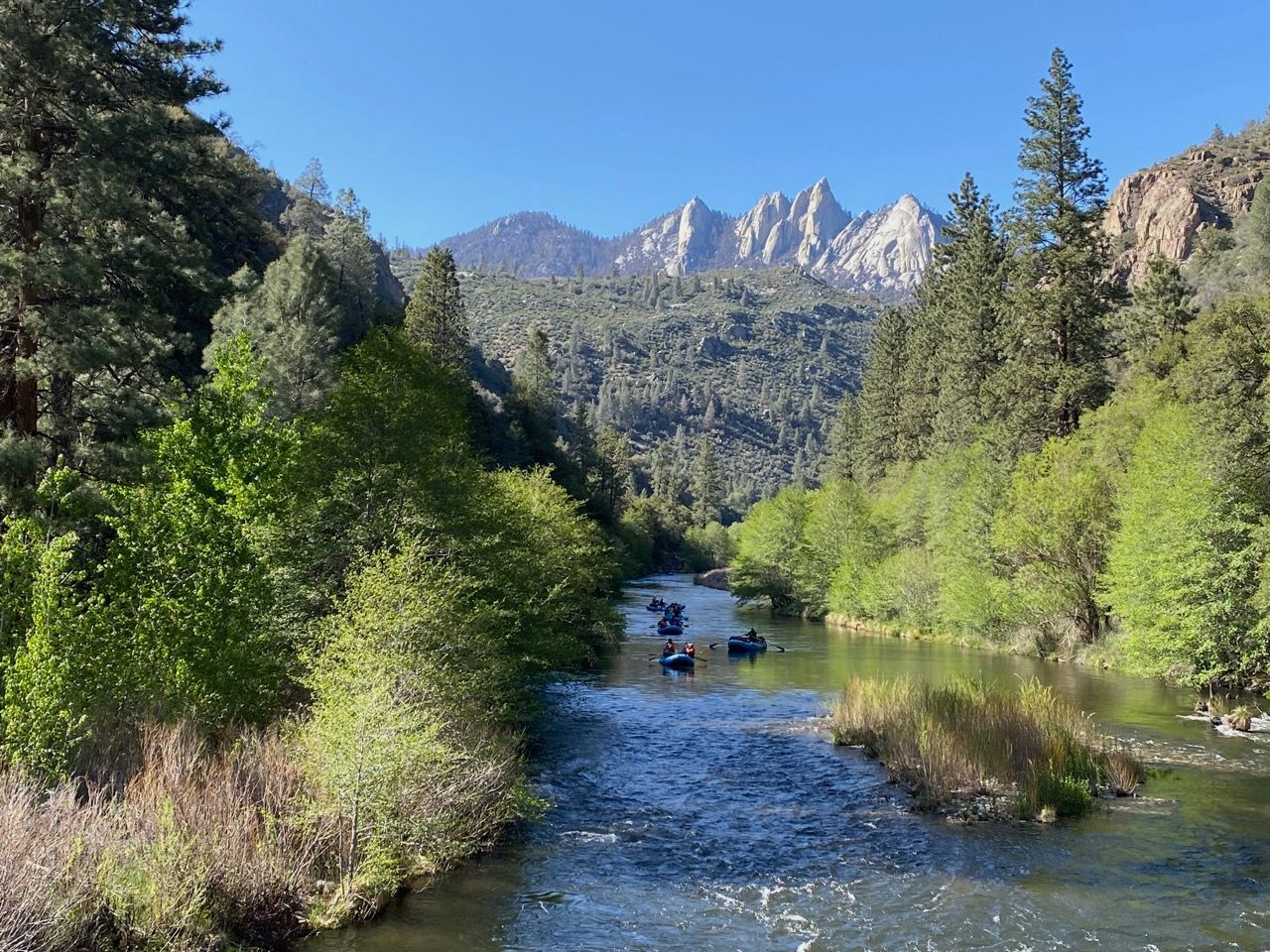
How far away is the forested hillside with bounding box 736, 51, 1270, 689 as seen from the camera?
31359mm

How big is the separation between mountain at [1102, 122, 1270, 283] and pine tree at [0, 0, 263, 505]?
471 feet

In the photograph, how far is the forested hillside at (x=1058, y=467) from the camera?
103ft

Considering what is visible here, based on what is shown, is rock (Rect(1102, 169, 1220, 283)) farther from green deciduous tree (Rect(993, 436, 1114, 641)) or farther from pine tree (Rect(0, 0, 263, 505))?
pine tree (Rect(0, 0, 263, 505))

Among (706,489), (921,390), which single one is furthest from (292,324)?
(706,489)

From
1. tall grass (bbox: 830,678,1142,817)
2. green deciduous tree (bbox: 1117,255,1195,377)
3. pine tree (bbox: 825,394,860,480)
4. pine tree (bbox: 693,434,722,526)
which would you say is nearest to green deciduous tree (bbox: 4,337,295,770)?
tall grass (bbox: 830,678,1142,817)

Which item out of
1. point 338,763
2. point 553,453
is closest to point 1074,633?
point 338,763

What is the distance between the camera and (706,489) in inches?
7200

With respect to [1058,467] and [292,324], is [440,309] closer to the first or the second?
[292,324]

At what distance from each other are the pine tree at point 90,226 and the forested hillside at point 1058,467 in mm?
32074

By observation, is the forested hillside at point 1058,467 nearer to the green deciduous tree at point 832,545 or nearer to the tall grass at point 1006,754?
the green deciduous tree at point 832,545

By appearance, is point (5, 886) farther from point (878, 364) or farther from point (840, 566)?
point (878, 364)

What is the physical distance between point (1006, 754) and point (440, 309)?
68868 mm

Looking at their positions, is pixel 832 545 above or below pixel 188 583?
above

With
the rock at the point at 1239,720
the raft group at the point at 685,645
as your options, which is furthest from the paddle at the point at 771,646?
the rock at the point at 1239,720
